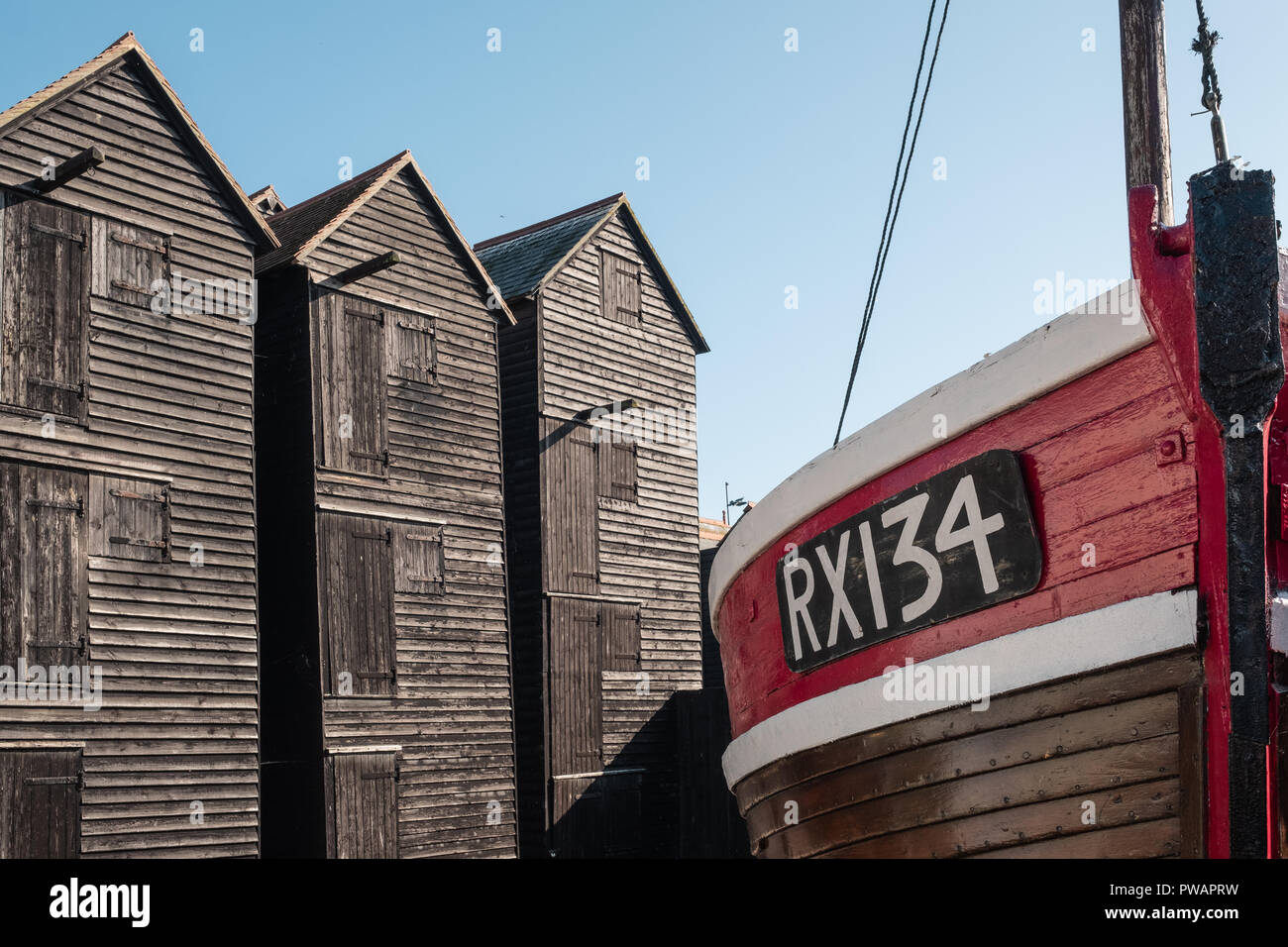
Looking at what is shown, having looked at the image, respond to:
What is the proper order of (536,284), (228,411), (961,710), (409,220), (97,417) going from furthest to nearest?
(536,284) → (409,220) → (228,411) → (97,417) → (961,710)

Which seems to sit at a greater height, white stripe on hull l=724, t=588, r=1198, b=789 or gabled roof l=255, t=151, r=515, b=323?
gabled roof l=255, t=151, r=515, b=323

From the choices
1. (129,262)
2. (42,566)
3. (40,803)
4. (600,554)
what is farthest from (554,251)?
A: (40,803)

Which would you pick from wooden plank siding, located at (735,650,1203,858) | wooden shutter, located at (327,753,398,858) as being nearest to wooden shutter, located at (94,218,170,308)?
wooden shutter, located at (327,753,398,858)

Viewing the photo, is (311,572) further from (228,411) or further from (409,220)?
(409,220)

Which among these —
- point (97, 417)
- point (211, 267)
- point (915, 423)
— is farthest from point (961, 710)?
point (211, 267)

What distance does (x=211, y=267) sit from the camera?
14.9 meters

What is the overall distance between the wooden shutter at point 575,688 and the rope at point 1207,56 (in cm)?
1275

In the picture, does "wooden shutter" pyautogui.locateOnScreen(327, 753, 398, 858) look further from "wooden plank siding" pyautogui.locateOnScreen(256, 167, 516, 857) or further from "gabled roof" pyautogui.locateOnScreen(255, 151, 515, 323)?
"gabled roof" pyautogui.locateOnScreen(255, 151, 515, 323)

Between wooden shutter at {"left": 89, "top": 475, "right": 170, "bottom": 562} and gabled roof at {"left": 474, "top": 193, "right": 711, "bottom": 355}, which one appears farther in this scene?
gabled roof at {"left": 474, "top": 193, "right": 711, "bottom": 355}

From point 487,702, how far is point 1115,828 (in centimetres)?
1373

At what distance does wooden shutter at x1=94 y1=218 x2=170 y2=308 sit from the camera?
13.7 meters

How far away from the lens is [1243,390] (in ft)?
12.8

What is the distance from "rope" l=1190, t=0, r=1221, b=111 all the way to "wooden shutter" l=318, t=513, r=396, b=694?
35.4 feet
